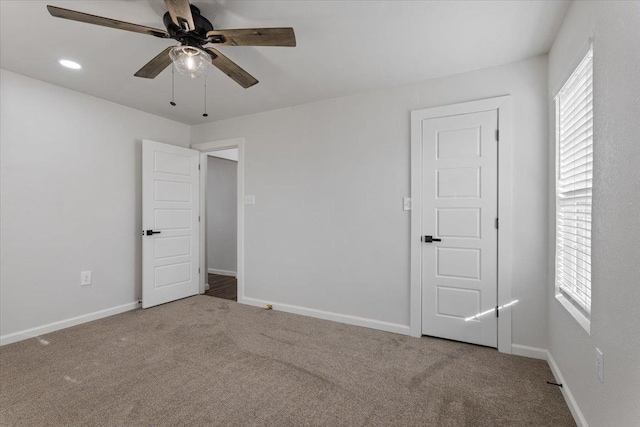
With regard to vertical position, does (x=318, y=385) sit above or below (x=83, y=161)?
below

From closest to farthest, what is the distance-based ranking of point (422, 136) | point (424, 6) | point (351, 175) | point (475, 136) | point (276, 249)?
point (424, 6) < point (475, 136) < point (422, 136) < point (351, 175) < point (276, 249)

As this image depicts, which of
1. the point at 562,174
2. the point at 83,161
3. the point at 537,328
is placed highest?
the point at 83,161

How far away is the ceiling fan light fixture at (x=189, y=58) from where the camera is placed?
1.85 m

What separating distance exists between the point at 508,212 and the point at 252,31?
2.39m

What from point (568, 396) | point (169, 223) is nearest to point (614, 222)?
point (568, 396)

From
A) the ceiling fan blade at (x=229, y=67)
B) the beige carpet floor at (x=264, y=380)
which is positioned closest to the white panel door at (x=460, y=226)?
the beige carpet floor at (x=264, y=380)

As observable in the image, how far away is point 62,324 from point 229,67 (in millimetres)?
3142

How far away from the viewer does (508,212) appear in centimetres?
260

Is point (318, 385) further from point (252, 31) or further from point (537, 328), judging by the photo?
point (252, 31)

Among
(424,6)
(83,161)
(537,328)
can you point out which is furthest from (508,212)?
(83,161)

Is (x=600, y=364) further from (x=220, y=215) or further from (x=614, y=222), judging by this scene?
(x=220, y=215)

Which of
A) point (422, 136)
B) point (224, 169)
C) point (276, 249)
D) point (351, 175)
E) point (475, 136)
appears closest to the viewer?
point (475, 136)

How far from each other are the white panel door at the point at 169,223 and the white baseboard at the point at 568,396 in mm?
4119

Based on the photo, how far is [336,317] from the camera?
3.40 meters
